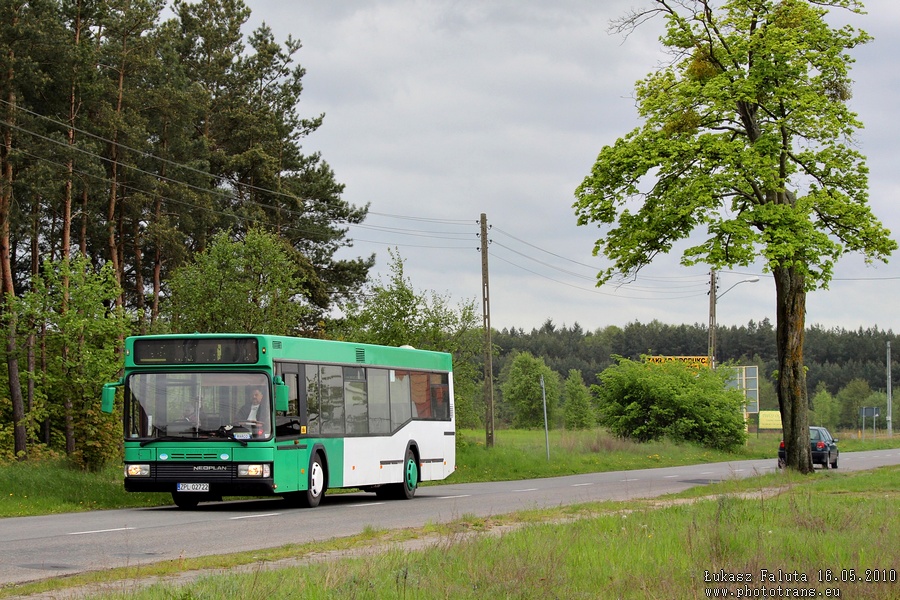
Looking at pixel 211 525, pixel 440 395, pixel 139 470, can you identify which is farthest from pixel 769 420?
pixel 211 525

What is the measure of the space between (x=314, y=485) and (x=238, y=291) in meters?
16.1

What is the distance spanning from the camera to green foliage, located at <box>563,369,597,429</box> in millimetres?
130250

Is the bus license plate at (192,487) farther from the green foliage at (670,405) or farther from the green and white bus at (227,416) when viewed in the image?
the green foliage at (670,405)

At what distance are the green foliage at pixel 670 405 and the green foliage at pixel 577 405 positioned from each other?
234 feet

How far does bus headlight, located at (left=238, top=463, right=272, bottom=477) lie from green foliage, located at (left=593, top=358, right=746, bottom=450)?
120 feet

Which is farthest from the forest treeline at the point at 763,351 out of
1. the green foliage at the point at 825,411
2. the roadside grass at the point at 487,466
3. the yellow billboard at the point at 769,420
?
the roadside grass at the point at 487,466

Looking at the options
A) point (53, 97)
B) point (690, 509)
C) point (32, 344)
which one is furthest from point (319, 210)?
point (690, 509)

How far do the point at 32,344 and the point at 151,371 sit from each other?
69.7 feet

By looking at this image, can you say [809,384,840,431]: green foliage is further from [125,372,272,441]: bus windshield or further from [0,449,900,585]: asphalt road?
[125,372,272,441]: bus windshield

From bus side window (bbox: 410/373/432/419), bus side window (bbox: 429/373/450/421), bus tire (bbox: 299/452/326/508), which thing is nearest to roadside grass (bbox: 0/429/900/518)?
bus tire (bbox: 299/452/326/508)

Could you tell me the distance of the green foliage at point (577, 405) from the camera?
130 metres

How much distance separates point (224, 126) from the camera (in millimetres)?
56344

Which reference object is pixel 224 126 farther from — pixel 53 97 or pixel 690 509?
pixel 690 509

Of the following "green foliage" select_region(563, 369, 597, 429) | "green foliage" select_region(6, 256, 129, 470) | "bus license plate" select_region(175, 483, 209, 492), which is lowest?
"green foliage" select_region(563, 369, 597, 429)
